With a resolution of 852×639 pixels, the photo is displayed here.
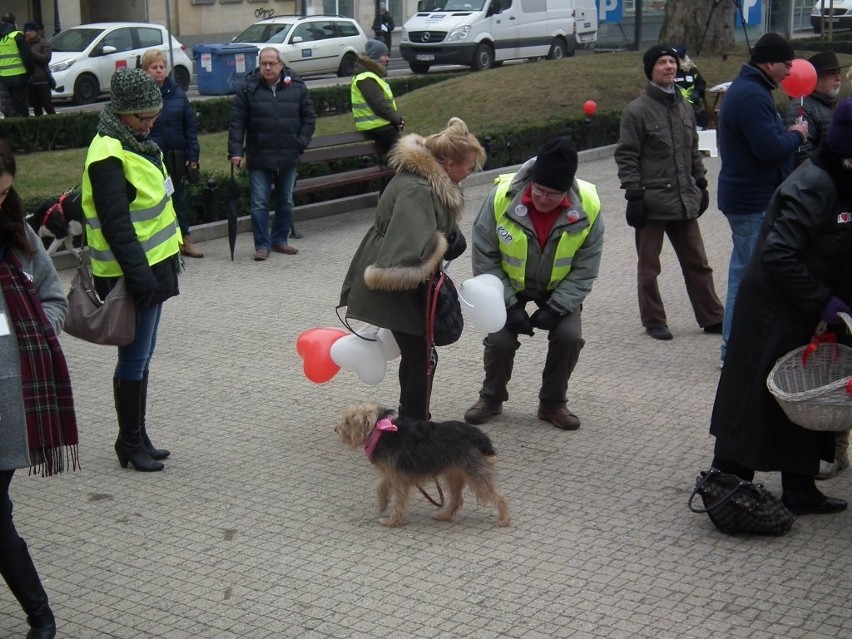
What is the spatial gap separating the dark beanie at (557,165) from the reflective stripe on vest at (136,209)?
1932 millimetres

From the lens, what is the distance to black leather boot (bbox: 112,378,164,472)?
6.10 metres

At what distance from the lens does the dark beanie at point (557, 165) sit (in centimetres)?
616

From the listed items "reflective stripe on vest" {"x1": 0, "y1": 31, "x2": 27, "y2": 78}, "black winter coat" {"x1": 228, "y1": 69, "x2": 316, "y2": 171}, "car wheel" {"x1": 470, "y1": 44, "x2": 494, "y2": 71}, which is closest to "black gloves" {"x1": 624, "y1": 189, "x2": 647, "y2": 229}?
"black winter coat" {"x1": 228, "y1": 69, "x2": 316, "y2": 171}

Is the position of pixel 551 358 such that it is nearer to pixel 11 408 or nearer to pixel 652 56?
pixel 652 56

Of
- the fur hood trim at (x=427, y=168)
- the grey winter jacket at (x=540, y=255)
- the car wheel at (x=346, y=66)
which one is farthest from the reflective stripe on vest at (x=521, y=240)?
the car wheel at (x=346, y=66)

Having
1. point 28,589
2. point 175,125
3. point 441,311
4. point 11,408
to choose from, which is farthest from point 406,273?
point 175,125

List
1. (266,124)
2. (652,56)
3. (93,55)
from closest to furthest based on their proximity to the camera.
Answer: (652,56), (266,124), (93,55)

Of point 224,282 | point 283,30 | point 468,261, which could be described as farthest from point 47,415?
point 283,30

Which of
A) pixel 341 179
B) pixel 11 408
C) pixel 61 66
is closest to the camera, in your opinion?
pixel 11 408

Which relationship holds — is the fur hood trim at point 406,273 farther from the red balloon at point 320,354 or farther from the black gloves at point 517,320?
the black gloves at point 517,320

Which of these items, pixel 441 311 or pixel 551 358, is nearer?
pixel 441 311

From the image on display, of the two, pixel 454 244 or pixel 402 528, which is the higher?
pixel 454 244

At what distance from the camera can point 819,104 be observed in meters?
8.42

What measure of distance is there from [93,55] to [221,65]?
3.09m
